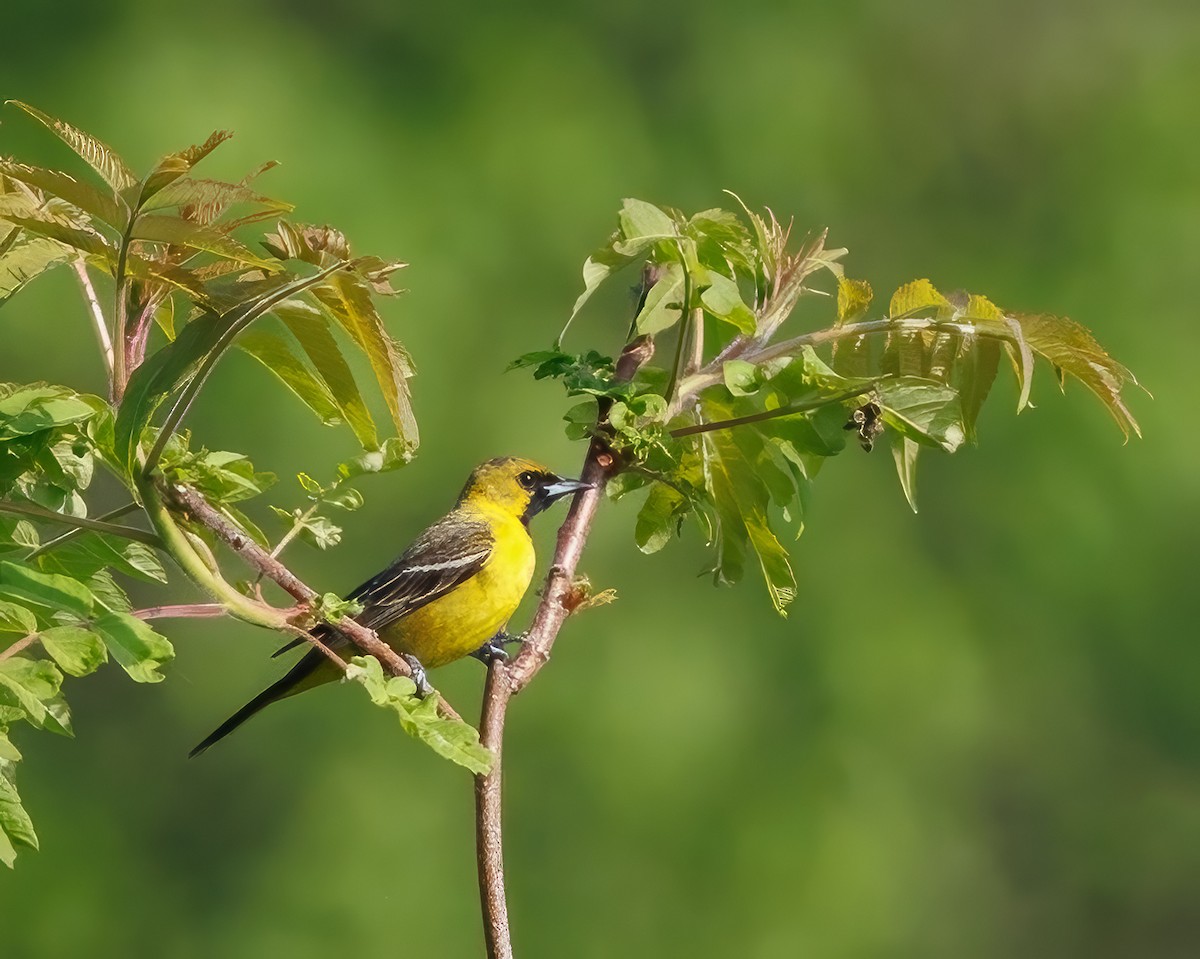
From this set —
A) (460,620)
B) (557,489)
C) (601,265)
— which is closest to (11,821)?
(601,265)

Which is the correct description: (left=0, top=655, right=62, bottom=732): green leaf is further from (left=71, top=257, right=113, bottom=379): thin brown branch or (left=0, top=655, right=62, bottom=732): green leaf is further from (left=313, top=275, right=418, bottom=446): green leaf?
(left=313, top=275, right=418, bottom=446): green leaf

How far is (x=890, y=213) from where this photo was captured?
12.2 metres

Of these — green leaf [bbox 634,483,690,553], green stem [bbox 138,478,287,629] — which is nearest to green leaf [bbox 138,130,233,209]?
green stem [bbox 138,478,287,629]

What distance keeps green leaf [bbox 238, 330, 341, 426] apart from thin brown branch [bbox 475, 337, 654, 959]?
0.94 ft

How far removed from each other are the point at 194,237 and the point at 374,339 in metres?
0.20

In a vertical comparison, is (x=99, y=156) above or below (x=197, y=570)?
above

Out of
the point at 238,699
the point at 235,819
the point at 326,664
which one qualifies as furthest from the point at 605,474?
the point at 235,819

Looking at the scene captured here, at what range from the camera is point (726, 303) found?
67.2 inches

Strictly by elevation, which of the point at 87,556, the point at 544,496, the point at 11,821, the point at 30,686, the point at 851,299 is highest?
the point at 851,299

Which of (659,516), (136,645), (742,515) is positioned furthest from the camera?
(659,516)

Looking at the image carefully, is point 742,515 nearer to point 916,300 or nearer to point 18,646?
point 916,300

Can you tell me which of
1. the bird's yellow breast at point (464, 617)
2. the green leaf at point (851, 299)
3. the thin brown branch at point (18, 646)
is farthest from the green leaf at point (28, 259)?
the bird's yellow breast at point (464, 617)

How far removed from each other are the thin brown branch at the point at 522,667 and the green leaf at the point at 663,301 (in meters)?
0.14

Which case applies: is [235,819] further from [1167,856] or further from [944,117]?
[944,117]
